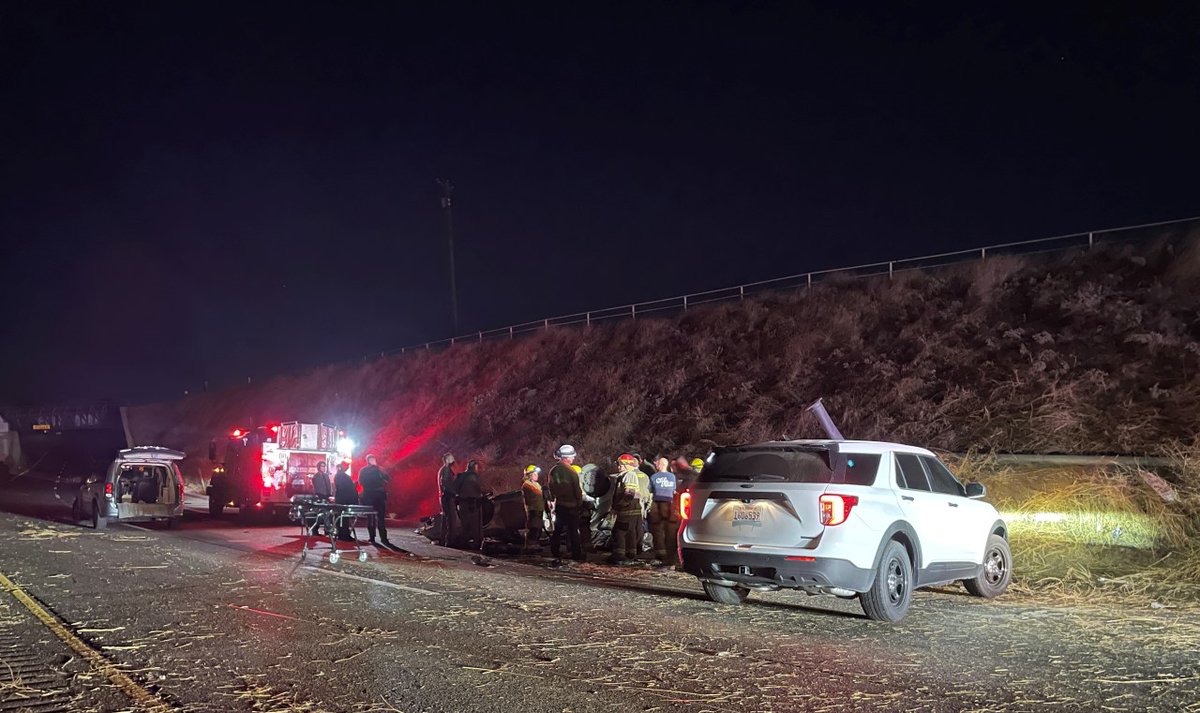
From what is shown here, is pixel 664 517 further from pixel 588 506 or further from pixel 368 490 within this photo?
pixel 368 490

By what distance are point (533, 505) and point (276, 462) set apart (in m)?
8.88

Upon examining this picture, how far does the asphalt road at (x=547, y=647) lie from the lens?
221 inches

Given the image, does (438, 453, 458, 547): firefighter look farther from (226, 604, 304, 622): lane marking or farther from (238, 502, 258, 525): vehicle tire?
(238, 502, 258, 525): vehicle tire

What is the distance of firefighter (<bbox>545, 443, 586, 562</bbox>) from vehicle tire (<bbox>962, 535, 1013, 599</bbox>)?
5.56 meters

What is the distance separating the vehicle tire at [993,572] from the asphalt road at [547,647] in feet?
0.84

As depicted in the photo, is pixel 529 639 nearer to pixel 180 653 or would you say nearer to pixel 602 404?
pixel 180 653

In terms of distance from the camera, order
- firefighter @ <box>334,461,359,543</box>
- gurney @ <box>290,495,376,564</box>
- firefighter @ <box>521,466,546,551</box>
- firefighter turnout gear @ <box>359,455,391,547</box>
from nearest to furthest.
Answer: gurney @ <box>290,495,376,564</box> < firefighter @ <box>521,466,546,551</box> < firefighter @ <box>334,461,359,543</box> < firefighter turnout gear @ <box>359,455,391,547</box>

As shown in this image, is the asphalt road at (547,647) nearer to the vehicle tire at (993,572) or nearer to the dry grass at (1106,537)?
the vehicle tire at (993,572)

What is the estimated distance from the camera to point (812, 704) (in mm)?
5473

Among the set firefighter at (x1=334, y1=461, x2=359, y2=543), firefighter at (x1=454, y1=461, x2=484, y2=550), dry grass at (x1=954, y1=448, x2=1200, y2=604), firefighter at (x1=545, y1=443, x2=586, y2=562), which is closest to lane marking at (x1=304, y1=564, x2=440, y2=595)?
firefighter at (x1=334, y1=461, x2=359, y2=543)

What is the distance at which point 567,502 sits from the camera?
13.6m

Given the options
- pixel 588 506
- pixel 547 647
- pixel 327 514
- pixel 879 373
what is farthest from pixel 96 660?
pixel 879 373

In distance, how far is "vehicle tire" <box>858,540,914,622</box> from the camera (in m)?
Answer: 8.33

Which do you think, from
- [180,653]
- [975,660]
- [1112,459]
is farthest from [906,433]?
[180,653]
